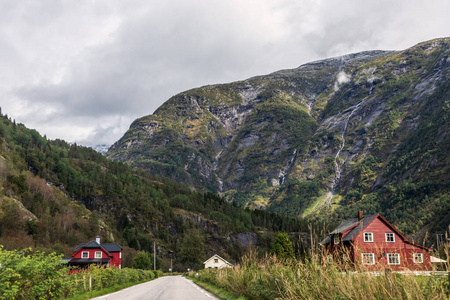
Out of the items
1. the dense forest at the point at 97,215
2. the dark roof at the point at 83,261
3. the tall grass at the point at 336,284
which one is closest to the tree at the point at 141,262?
the dense forest at the point at 97,215

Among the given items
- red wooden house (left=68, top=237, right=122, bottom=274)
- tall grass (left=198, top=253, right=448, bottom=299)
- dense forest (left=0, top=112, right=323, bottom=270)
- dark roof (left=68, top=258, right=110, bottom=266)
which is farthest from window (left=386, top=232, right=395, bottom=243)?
dense forest (left=0, top=112, right=323, bottom=270)

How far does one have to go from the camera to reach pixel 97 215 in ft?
443

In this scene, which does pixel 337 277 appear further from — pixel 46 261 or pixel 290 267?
pixel 46 261

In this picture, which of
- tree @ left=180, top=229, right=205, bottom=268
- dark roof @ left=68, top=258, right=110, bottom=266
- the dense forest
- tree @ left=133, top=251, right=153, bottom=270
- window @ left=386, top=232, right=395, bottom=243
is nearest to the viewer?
window @ left=386, top=232, right=395, bottom=243

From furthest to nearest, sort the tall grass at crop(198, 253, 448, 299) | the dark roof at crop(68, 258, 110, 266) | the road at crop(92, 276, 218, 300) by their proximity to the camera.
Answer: the dark roof at crop(68, 258, 110, 266), the road at crop(92, 276, 218, 300), the tall grass at crop(198, 253, 448, 299)

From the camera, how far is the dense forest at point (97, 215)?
105125mm

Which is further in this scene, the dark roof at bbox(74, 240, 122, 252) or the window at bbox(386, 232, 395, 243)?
the dark roof at bbox(74, 240, 122, 252)

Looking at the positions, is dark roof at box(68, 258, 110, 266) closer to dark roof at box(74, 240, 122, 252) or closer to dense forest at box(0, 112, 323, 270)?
dark roof at box(74, 240, 122, 252)

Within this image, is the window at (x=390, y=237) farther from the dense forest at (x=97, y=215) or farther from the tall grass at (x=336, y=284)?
the dense forest at (x=97, y=215)

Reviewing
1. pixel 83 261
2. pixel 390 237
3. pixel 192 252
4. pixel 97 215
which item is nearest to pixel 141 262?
pixel 83 261

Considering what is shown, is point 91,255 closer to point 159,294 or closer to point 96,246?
point 96,246

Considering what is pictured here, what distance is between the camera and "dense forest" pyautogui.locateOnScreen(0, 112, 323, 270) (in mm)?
105125

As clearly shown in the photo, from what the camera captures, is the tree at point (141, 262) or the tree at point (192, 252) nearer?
the tree at point (141, 262)

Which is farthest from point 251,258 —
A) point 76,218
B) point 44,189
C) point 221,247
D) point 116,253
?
point 221,247
